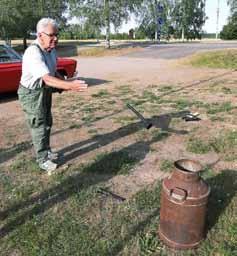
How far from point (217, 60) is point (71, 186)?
13.2 meters

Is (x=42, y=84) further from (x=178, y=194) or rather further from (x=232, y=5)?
(x=232, y=5)

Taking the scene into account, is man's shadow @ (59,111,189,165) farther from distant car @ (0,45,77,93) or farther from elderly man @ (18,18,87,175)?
distant car @ (0,45,77,93)

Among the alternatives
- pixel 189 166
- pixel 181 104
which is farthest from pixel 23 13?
pixel 189 166

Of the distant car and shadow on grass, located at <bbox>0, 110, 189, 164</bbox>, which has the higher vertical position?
the distant car

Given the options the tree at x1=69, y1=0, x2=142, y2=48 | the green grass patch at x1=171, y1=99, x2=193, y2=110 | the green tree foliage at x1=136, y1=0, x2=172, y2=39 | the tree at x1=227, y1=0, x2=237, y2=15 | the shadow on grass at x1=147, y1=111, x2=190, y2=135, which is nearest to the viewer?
the shadow on grass at x1=147, y1=111, x2=190, y2=135

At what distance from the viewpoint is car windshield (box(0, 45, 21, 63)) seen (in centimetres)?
874

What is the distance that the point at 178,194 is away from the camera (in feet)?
9.34

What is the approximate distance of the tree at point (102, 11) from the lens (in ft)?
83.1

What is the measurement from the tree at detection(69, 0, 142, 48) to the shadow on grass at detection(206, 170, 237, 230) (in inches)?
888

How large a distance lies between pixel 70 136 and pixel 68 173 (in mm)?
1522

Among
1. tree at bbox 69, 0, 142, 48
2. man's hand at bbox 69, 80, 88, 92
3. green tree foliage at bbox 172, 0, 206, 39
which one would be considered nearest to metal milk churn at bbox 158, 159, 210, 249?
man's hand at bbox 69, 80, 88, 92

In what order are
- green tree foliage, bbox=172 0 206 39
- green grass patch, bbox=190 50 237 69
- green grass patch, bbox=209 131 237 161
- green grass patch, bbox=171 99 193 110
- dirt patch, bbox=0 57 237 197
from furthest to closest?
green tree foliage, bbox=172 0 206 39 < green grass patch, bbox=190 50 237 69 < green grass patch, bbox=171 99 193 110 < green grass patch, bbox=209 131 237 161 < dirt patch, bbox=0 57 237 197

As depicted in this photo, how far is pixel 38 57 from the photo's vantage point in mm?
3793

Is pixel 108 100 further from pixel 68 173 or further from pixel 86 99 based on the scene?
pixel 68 173
